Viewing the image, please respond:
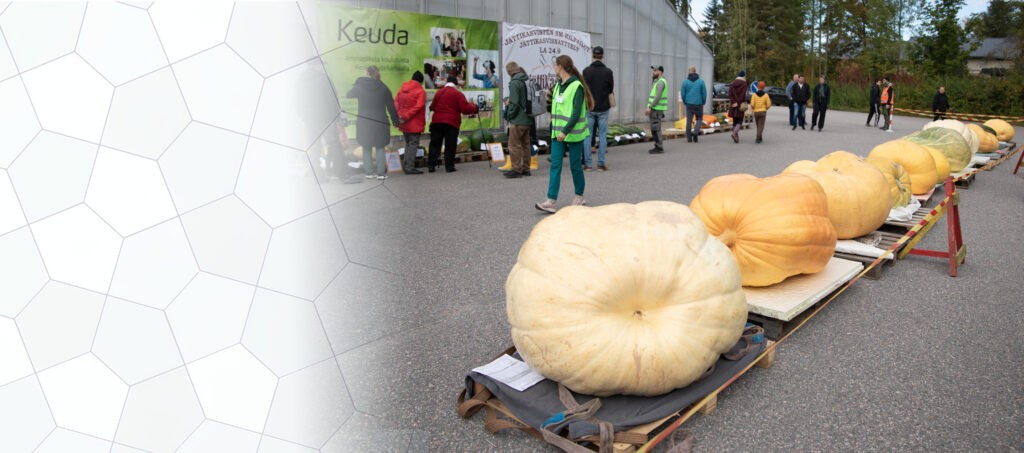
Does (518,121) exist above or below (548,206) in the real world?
above

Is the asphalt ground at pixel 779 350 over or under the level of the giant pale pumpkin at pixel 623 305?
under

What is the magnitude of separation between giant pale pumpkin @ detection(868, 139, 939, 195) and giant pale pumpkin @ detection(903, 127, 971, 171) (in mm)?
1407

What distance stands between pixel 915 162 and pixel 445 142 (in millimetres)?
6578

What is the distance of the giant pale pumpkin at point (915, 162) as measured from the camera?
23.0ft

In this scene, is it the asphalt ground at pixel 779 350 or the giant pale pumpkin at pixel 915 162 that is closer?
the asphalt ground at pixel 779 350

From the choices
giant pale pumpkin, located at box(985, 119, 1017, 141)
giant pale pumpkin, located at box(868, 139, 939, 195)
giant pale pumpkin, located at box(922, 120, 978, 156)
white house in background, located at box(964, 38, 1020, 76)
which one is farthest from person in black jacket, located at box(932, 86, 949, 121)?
white house in background, located at box(964, 38, 1020, 76)

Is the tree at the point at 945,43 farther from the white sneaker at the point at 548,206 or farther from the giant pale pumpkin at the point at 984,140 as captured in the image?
the white sneaker at the point at 548,206

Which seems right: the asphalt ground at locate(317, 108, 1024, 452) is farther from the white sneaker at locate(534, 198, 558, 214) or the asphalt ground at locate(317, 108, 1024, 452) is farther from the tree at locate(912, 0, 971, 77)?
the tree at locate(912, 0, 971, 77)

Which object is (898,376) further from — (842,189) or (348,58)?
(348,58)

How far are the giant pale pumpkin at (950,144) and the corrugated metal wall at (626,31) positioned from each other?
8.65m

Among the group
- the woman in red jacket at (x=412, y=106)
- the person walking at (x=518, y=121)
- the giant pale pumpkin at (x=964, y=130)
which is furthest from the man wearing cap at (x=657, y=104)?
the woman in red jacket at (x=412, y=106)

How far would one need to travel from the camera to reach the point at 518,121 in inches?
372

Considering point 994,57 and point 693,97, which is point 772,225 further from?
point 994,57

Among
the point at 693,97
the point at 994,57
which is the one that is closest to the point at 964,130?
the point at 693,97
